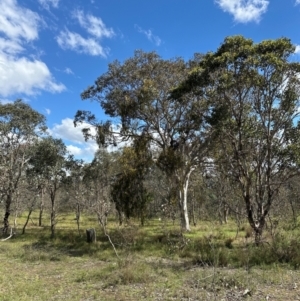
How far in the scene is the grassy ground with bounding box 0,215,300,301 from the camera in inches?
325

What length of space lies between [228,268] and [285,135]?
19.0 feet

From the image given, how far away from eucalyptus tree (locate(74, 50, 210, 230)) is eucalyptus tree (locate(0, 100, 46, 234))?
18.4 feet

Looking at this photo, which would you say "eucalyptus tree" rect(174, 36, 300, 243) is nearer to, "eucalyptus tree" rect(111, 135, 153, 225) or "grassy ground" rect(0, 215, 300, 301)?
"grassy ground" rect(0, 215, 300, 301)

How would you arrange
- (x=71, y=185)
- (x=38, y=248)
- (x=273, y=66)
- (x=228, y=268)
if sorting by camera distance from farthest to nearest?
(x=71, y=185) < (x=38, y=248) < (x=273, y=66) < (x=228, y=268)

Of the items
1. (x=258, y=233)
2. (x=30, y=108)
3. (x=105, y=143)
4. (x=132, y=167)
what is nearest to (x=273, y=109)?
(x=258, y=233)

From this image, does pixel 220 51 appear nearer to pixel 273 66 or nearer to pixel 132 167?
pixel 273 66

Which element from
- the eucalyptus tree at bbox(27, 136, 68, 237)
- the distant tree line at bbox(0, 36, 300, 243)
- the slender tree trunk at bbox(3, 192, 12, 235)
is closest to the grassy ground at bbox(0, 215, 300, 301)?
the distant tree line at bbox(0, 36, 300, 243)

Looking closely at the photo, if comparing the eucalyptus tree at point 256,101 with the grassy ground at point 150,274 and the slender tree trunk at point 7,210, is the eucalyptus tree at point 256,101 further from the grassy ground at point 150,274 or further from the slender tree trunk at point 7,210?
the slender tree trunk at point 7,210

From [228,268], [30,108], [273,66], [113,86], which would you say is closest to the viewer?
[228,268]

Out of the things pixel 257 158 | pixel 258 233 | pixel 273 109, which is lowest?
pixel 258 233

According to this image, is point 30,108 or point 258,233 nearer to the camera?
point 258,233

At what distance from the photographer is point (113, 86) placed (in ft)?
61.9

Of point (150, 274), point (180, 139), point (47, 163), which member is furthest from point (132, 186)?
point (47, 163)

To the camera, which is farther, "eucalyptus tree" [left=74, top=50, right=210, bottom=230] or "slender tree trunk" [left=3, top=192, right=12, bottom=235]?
"slender tree trunk" [left=3, top=192, right=12, bottom=235]
